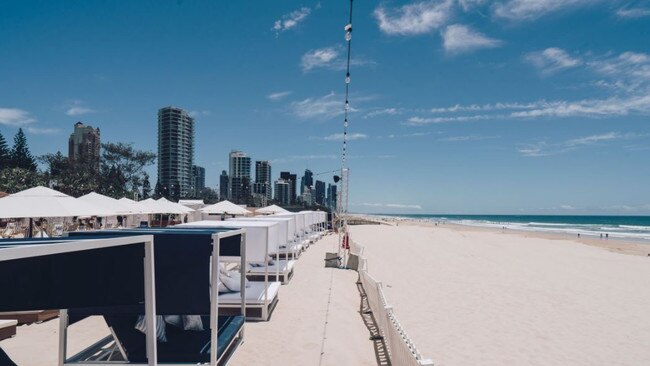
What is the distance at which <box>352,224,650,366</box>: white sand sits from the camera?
696 centimetres

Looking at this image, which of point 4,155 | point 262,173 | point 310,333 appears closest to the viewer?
point 310,333

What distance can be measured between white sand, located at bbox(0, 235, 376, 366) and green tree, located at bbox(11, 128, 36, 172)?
7287cm

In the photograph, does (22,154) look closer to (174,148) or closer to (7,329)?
(174,148)

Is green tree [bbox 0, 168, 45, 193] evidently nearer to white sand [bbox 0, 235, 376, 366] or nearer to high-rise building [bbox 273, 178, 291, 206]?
white sand [bbox 0, 235, 376, 366]

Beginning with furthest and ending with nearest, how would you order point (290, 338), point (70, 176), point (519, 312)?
point (70, 176)
point (519, 312)
point (290, 338)

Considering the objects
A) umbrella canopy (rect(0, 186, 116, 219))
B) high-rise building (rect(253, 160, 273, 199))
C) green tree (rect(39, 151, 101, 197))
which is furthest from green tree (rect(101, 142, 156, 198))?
high-rise building (rect(253, 160, 273, 199))

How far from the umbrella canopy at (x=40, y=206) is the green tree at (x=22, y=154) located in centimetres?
6797

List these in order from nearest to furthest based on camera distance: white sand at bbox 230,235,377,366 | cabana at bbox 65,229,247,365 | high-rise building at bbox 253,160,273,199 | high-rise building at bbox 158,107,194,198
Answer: cabana at bbox 65,229,247,365 < white sand at bbox 230,235,377,366 < high-rise building at bbox 158,107,194,198 < high-rise building at bbox 253,160,273,199

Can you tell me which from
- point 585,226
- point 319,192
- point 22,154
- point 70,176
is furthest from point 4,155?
point 319,192

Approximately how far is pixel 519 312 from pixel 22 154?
80837mm

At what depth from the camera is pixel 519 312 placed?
9.55m

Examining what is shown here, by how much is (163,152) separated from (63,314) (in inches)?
4624

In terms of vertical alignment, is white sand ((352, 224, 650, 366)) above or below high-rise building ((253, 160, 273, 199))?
below

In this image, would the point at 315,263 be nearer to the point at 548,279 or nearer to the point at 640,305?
the point at 548,279
